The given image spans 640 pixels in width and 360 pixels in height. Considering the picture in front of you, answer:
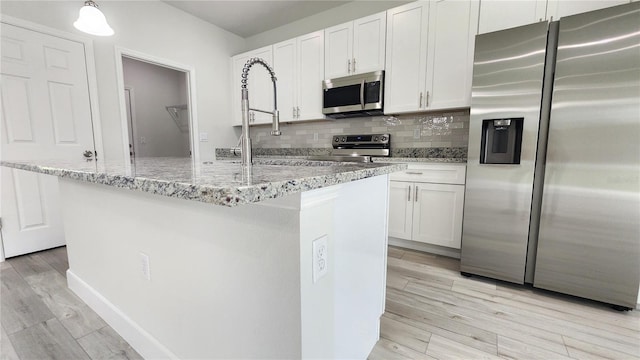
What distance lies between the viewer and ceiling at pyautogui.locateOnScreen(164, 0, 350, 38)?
317 cm

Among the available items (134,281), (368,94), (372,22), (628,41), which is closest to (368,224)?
(134,281)

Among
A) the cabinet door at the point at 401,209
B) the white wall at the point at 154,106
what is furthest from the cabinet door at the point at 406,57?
the white wall at the point at 154,106

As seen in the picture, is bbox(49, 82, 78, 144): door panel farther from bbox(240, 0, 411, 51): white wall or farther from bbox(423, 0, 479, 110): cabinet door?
bbox(423, 0, 479, 110): cabinet door

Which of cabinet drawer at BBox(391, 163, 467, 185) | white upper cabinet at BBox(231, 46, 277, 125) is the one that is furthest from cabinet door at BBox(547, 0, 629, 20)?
white upper cabinet at BBox(231, 46, 277, 125)

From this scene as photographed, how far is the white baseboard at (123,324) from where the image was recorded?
1.16 m

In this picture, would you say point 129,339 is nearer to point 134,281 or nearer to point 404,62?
point 134,281

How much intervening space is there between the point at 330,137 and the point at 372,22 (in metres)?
1.38

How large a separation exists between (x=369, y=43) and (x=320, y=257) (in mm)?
2731

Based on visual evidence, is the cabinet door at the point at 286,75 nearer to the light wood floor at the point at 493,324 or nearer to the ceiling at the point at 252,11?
the ceiling at the point at 252,11

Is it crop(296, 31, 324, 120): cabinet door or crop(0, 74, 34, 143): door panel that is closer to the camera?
crop(0, 74, 34, 143): door panel

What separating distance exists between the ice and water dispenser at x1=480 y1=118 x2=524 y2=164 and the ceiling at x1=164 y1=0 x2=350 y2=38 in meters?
2.35

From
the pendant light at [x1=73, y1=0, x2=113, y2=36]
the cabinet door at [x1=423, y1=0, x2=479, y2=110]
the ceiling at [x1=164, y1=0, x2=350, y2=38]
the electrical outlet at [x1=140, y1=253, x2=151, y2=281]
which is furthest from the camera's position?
the ceiling at [x1=164, y1=0, x2=350, y2=38]

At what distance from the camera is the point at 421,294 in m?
1.81

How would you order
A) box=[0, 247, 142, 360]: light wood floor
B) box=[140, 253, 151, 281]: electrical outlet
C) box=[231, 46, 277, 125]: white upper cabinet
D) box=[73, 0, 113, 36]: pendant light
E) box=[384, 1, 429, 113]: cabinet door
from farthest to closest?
1. box=[231, 46, 277, 125]: white upper cabinet
2. box=[384, 1, 429, 113]: cabinet door
3. box=[73, 0, 113, 36]: pendant light
4. box=[0, 247, 142, 360]: light wood floor
5. box=[140, 253, 151, 281]: electrical outlet
